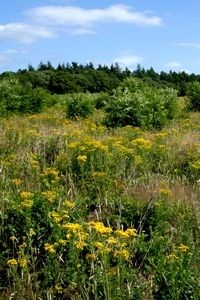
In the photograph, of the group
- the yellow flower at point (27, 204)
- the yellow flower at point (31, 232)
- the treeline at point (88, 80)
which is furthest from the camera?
the treeline at point (88, 80)

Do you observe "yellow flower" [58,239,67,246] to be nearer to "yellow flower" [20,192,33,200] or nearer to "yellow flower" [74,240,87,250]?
"yellow flower" [74,240,87,250]

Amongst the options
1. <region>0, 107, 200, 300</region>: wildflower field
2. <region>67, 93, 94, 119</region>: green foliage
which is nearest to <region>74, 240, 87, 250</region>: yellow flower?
<region>0, 107, 200, 300</region>: wildflower field

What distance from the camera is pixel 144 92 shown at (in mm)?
20656

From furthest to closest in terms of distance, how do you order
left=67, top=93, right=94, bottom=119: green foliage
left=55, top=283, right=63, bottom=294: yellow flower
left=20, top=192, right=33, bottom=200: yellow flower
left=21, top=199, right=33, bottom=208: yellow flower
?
1. left=67, top=93, right=94, bottom=119: green foliage
2. left=20, top=192, right=33, bottom=200: yellow flower
3. left=21, top=199, right=33, bottom=208: yellow flower
4. left=55, top=283, right=63, bottom=294: yellow flower

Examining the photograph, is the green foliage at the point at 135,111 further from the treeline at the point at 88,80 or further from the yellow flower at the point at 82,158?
the treeline at the point at 88,80

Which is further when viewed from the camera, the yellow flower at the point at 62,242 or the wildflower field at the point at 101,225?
the yellow flower at the point at 62,242

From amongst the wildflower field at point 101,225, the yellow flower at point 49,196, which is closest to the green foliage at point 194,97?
the wildflower field at point 101,225

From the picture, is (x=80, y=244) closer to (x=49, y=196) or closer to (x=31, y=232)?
(x=31, y=232)

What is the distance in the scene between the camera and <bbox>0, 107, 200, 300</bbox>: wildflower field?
447 cm

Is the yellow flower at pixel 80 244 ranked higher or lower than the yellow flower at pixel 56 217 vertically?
lower

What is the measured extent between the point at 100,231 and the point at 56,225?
2.93 feet

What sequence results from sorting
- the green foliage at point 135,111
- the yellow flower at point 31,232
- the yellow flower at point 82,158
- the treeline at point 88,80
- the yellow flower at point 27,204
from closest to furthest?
the yellow flower at point 31,232, the yellow flower at point 27,204, the yellow flower at point 82,158, the green foliage at point 135,111, the treeline at point 88,80

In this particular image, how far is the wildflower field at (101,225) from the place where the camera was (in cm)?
447

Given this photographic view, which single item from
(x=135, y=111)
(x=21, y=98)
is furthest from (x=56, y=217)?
(x=21, y=98)
